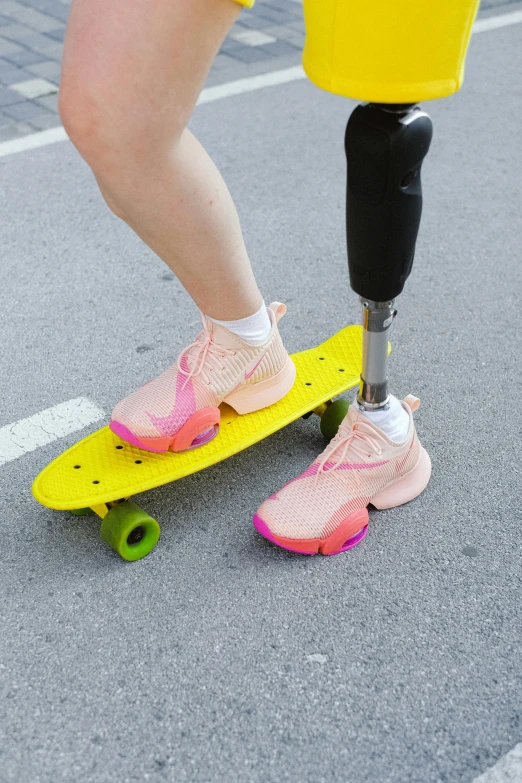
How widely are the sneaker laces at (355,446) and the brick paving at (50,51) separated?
250 cm

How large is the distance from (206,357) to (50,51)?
3137 millimetres

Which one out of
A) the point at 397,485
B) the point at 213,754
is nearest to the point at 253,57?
the point at 397,485

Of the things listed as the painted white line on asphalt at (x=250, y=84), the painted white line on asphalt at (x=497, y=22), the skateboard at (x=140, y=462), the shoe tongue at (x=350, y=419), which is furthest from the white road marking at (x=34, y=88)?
the shoe tongue at (x=350, y=419)

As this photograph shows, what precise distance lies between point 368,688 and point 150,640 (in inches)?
15.7

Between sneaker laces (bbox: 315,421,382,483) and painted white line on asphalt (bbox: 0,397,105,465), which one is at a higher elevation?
sneaker laces (bbox: 315,421,382,483)

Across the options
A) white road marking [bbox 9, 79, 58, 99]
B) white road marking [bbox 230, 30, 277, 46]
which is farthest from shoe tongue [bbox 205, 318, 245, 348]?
white road marking [bbox 230, 30, 277, 46]

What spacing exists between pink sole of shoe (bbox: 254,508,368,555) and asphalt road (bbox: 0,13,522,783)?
0.03 m

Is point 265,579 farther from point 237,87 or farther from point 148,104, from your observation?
point 237,87

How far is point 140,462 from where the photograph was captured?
6.08 ft

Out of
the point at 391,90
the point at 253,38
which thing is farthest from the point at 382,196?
the point at 253,38

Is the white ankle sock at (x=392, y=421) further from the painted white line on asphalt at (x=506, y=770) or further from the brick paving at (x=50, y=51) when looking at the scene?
the brick paving at (x=50, y=51)

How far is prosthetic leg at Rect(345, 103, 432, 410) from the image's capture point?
148cm

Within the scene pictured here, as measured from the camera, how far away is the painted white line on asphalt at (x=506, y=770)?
53.6 inches

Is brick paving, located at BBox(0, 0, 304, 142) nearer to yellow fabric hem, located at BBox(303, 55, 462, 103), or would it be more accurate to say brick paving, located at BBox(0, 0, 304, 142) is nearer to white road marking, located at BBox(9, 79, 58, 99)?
white road marking, located at BBox(9, 79, 58, 99)
